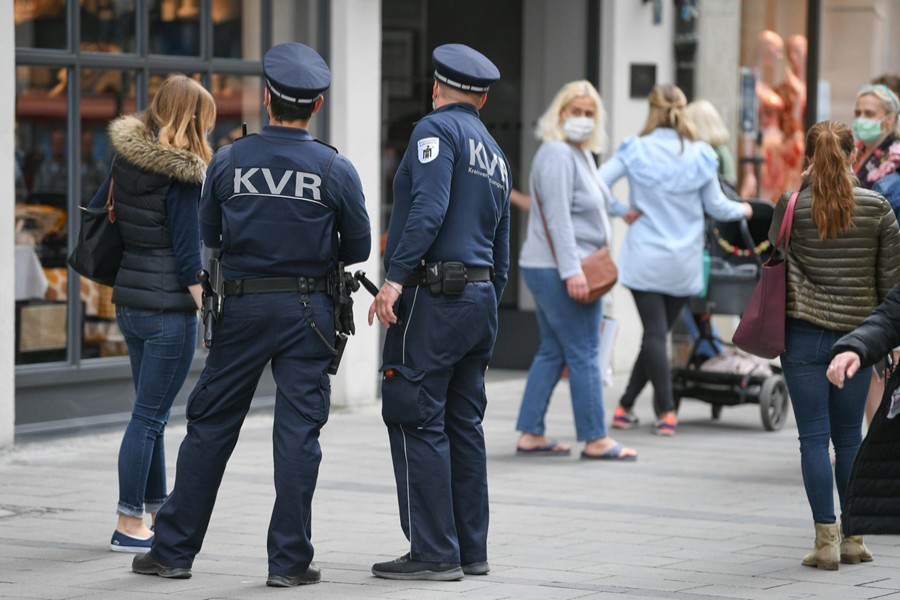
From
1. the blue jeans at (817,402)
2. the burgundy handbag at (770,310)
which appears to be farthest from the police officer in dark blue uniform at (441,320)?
the blue jeans at (817,402)

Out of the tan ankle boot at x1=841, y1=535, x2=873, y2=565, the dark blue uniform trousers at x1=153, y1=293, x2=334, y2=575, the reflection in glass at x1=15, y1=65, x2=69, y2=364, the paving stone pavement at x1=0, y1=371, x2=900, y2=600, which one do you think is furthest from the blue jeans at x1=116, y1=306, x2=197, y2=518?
the reflection in glass at x1=15, y1=65, x2=69, y2=364

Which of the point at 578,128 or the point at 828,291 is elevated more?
the point at 578,128

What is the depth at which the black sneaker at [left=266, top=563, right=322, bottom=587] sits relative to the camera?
A: 234 inches

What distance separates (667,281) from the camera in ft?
33.4

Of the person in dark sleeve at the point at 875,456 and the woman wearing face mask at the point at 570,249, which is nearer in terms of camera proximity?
the person in dark sleeve at the point at 875,456

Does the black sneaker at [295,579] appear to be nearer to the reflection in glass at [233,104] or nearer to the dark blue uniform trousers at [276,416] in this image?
the dark blue uniform trousers at [276,416]

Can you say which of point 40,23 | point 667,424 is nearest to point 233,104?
point 40,23

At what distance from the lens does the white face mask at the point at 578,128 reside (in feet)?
29.9

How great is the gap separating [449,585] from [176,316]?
60.0 inches

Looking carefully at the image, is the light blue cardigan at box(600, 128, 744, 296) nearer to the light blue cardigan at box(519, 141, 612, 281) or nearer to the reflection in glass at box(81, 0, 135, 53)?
the light blue cardigan at box(519, 141, 612, 281)

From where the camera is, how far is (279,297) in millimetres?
5938

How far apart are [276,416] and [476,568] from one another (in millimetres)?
955

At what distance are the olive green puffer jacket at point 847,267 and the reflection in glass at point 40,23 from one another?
188 inches

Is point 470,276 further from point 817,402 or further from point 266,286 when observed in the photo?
point 817,402
